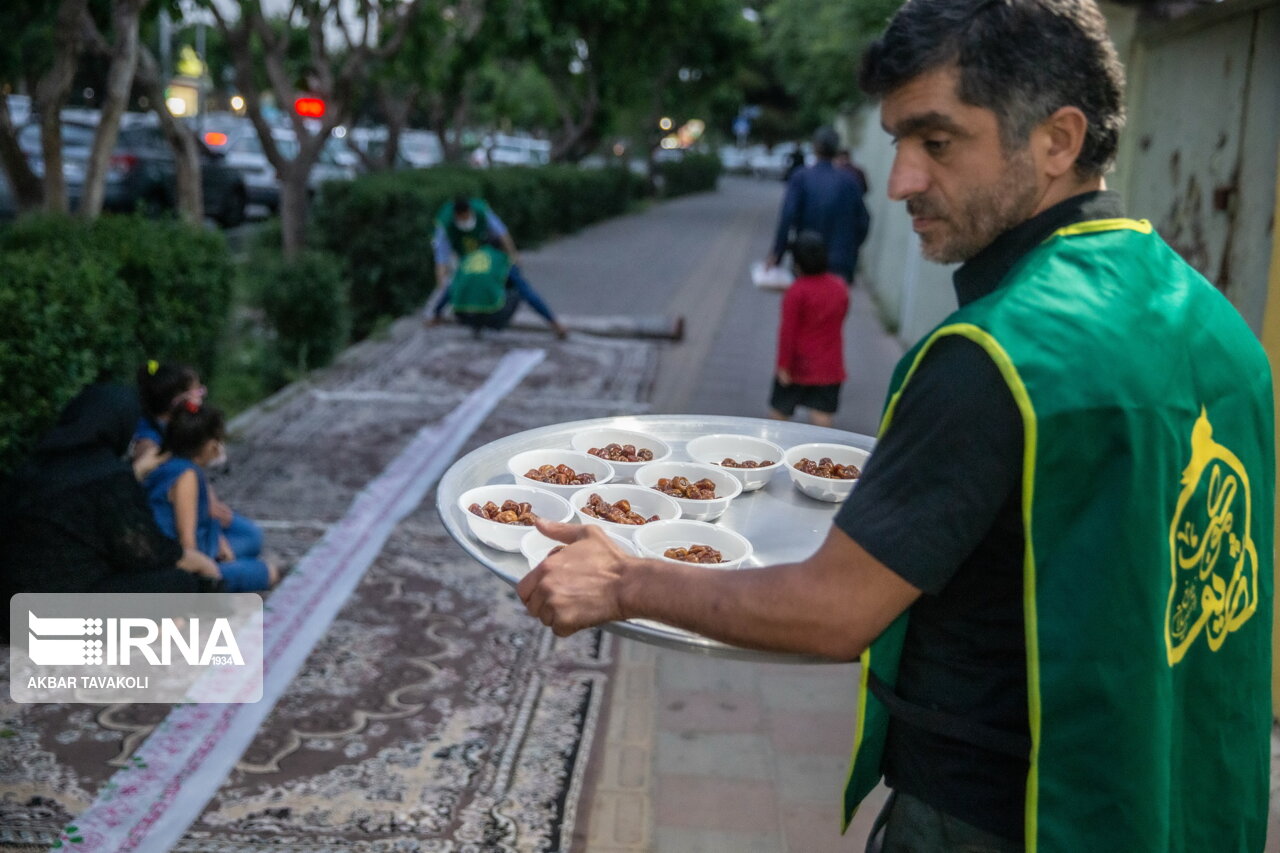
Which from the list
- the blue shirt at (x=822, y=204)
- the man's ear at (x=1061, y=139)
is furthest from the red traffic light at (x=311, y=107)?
the man's ear at (x=1061, y=139)

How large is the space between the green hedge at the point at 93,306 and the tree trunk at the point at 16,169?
0.73 meters

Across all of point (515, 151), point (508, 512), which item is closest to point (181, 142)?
point (508, 512)

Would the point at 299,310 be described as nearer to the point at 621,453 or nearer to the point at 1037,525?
the point at 621,453

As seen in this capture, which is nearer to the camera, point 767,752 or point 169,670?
point 767,752

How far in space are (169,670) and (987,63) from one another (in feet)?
12.0

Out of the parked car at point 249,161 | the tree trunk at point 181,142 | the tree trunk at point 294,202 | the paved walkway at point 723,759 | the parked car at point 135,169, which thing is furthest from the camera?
the parked car at point 249,161

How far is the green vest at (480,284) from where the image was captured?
1050 cm

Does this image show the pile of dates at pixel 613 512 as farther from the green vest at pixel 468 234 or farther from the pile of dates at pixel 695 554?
the green vest at pixel 468 234

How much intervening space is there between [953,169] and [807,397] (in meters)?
5.46

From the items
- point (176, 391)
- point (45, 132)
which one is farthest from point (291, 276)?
point (176, 391)

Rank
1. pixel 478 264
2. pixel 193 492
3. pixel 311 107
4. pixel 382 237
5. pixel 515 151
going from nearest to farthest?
pixel 193 492, pixel 478 264, pixel 382 237, pixel 311 107, pixel 515 151

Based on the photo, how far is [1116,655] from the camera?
1387 mm

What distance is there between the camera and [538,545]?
1967 millimetres

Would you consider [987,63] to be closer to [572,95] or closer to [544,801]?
[544,801]
